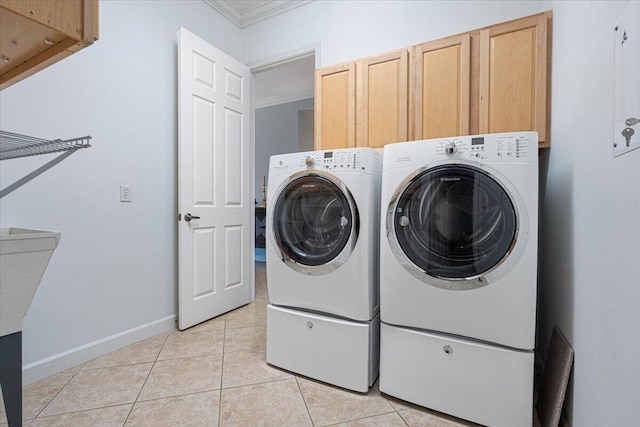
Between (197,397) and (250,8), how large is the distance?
2.95m

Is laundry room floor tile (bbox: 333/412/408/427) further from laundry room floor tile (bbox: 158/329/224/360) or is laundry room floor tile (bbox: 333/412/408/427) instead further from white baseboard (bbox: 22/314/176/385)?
white baseboard (bbox: 22/314/176/385)

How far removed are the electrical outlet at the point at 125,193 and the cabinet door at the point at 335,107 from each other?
1.26 m

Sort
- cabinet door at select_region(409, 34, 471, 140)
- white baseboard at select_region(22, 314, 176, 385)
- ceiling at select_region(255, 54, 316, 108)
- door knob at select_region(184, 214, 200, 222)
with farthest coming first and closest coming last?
ceiling at select_region(255, 54, 316, 108)
door knob at select_region(184, 214, 200, 222)
cabinet door at select_region(409, 34, 471, 140)
white baseboard at select_region(22, 314, 176, 385)

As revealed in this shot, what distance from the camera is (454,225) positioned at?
4.22 ft

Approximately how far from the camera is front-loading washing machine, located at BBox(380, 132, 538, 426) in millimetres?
1161

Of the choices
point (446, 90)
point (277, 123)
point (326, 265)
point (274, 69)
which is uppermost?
point (274, 69)

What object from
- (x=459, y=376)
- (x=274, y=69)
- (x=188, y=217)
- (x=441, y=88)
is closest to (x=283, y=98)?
(x=274, y=69)

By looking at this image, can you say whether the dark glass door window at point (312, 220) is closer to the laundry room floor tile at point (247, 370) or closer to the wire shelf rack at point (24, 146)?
the laundry room floor tile at point (247, 370)

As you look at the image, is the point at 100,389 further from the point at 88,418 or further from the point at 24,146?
the point at 24,146

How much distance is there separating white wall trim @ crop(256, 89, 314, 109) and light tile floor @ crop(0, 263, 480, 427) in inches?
157

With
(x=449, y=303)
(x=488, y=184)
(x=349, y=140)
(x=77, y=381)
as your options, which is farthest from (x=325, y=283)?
(x=77, y=381)

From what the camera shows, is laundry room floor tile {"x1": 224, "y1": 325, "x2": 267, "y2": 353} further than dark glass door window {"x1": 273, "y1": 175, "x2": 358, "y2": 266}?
Yes

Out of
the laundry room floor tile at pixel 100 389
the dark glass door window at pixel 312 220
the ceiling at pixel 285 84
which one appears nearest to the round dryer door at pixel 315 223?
the dark glass door window at pixel 312 220

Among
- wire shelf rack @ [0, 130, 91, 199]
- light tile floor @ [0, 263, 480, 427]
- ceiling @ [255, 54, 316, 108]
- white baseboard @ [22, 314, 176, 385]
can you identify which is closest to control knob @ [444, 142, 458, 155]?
light tile floor @ [0, 263, 480, 427]
